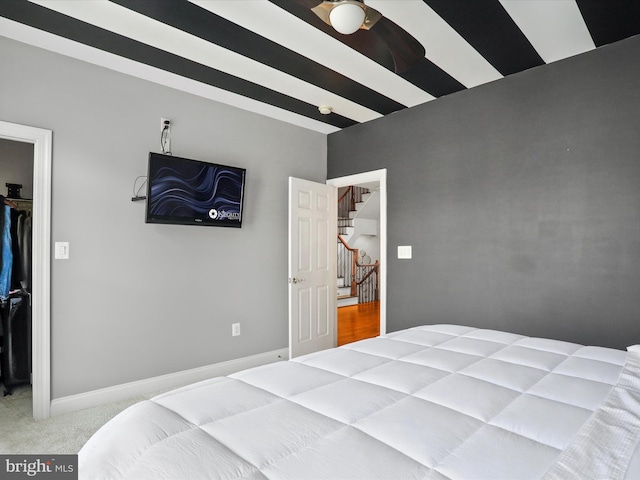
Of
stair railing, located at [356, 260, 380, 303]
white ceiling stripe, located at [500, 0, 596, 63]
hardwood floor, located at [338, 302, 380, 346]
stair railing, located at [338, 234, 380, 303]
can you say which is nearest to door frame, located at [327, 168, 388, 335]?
hardwood floor, located at [338, 302, 380, 346]

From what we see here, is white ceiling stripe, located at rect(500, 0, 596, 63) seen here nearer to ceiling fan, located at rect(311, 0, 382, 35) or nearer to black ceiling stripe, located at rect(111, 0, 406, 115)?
ceiling fan, located at rect(311, 0, 382, 35)

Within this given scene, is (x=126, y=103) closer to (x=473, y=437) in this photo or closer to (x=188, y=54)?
(x=188, y=54)

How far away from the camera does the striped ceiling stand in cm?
223

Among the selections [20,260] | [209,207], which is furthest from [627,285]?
[20,260]

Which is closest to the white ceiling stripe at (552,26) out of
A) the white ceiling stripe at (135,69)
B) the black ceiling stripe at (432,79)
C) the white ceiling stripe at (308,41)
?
the black ceiling stripe at (432,79)

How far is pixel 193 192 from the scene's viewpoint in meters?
3.24

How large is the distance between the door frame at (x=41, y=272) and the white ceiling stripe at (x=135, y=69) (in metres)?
0.59

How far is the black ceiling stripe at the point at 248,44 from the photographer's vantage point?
227 cm

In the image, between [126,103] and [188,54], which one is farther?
[126,103]

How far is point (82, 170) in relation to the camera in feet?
9.33

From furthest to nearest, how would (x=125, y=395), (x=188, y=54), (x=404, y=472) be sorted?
1. (x=125, y=395)
2. (x=188, y=54)
3. (x=404, y=472)

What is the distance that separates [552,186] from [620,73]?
0.83 metres

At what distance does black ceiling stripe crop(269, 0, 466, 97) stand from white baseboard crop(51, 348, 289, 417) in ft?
9.44

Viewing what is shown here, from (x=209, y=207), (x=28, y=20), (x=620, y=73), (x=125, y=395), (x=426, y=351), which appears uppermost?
(x=28, y=20)
